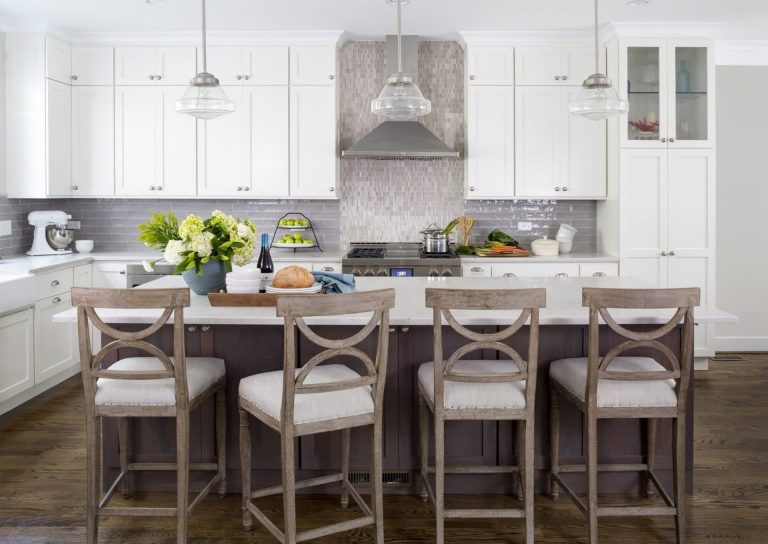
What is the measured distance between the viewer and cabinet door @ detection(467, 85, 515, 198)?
17.9ft

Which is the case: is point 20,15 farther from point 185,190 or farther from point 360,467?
point 360,467

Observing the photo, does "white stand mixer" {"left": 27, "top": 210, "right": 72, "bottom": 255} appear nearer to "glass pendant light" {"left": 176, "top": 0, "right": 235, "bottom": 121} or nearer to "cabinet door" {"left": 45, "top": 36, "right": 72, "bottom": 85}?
"cabinet door" {"left": 45, "top": 36, "right": 72, "bottom": 85}

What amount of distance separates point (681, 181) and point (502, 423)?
317 cm

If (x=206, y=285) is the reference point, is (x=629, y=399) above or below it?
below

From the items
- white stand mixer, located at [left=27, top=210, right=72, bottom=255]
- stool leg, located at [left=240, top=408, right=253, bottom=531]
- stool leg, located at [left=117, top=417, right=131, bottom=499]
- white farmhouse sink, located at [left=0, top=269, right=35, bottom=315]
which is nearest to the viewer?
stool leg, located at [left=240, top=408, right=253, bottom=531]

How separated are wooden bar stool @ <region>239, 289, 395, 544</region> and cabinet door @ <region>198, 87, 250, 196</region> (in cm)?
320

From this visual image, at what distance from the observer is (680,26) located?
5191 mm

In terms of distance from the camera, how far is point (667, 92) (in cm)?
525

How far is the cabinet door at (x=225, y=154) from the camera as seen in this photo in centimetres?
547

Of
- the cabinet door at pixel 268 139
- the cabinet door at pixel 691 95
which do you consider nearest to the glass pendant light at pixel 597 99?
the cabinet door at pixel 691 95

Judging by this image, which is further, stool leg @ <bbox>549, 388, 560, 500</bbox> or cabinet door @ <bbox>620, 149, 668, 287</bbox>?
cabinet door @ <bbox>620, 149, 668, 287</bbox>

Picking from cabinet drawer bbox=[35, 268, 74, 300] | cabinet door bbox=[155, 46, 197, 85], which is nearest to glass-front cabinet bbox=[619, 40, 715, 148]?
cabinet door bbox=[155, 46, 197, 85]

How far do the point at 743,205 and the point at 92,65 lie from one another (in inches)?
217

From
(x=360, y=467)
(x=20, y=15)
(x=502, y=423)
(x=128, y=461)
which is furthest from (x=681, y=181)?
(x=20, y=15)
